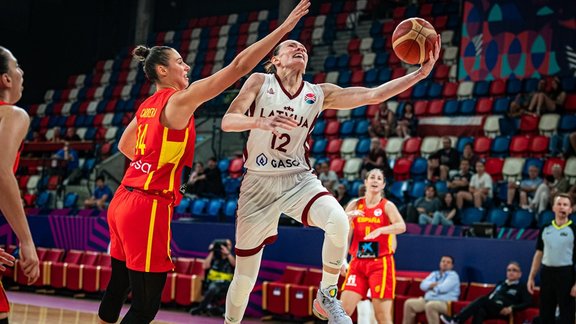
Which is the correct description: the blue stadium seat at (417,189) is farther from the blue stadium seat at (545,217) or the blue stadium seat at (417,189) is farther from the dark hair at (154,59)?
the dark hair at (154,59)

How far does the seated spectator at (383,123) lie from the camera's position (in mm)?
14781

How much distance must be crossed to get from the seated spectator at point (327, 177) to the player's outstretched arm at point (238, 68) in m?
8.73

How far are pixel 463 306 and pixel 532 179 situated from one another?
302cm

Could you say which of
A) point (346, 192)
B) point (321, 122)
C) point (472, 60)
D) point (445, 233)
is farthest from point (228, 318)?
point (472, 60)

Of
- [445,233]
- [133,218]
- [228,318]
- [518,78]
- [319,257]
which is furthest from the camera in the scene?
[518,78]

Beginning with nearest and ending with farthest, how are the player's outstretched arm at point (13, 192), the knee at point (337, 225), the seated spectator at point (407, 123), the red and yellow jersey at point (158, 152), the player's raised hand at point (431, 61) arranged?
1. the player's outstretched arm at point (13, 192)
2. the red and yellow jersey at point (158, 152)
3. the knee at point (337, 225)
4. the player's raised hand at point (431, 61)
5. the seated spectator at point (407, 123)

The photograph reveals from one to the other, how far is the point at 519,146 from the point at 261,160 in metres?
9.46

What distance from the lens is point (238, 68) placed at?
377 centimetres

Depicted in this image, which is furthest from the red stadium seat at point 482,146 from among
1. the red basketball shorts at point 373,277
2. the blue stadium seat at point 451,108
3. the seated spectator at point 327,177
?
the red basketball shorts at point 373,277

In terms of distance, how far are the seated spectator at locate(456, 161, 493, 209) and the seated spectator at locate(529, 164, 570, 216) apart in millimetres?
707

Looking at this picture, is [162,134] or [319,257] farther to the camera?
[319,257]

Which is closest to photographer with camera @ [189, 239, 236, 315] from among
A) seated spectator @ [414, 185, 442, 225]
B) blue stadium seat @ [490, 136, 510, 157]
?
seated spectator @ [414, 185, 442, 225]

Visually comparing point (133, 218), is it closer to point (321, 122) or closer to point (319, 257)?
point (319, 257)

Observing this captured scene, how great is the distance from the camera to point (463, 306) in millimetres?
9633
